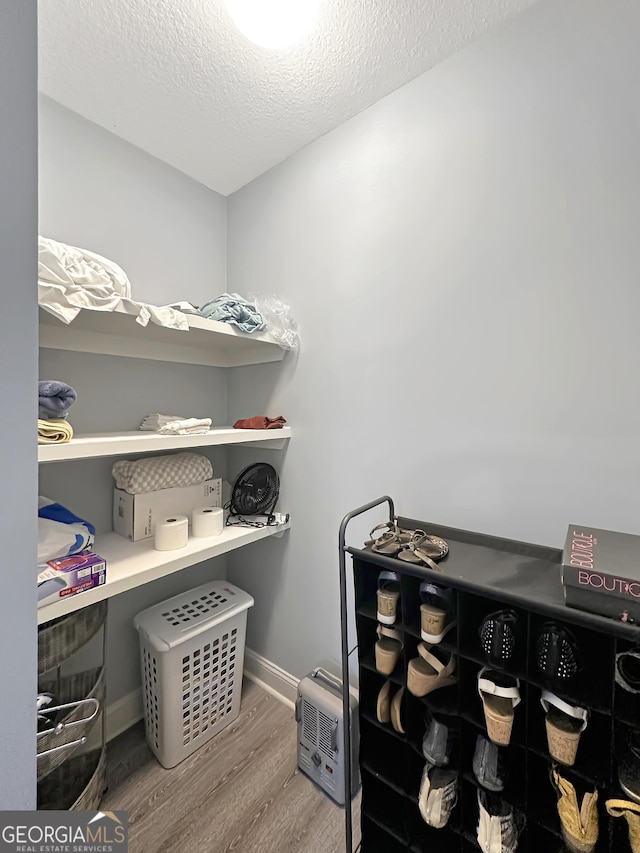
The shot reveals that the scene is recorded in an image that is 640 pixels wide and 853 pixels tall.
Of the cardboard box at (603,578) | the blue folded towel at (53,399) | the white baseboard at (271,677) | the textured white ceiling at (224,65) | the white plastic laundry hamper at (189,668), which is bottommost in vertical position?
the white baseboard at (271,677)

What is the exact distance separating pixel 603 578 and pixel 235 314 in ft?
4.60

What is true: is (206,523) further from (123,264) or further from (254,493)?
(123,264)

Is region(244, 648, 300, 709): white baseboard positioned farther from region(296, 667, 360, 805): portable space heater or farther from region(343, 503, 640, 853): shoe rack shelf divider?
region(343, 503, 640, 853): shoe rack shelf divider

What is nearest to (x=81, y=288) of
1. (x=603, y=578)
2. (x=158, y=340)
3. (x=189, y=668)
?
(x=158, y=340)

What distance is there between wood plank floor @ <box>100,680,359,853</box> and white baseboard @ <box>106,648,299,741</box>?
4 cm

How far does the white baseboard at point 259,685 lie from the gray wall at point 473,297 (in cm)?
11

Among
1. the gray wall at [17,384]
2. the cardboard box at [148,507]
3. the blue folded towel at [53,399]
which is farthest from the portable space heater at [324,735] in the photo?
the blue folded towel at [53,399]

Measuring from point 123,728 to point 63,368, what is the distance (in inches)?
60.6

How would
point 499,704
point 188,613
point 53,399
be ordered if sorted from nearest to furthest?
point 499,704
point 53,399
point 188,613

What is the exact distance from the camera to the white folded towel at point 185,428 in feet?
4.36

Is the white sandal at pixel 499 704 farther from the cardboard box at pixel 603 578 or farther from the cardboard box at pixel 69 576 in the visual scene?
the cardboard box at pixel 69 576

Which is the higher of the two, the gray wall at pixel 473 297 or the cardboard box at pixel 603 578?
the gray wall at pixel 473 297

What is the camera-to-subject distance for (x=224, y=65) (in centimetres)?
122

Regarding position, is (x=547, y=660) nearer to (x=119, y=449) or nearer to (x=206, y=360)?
(x=119, y=449)
